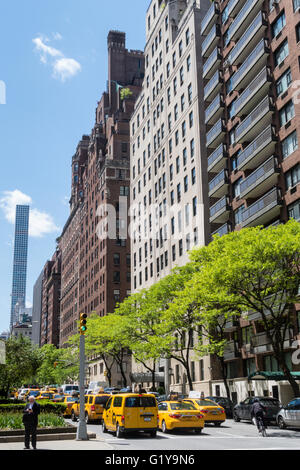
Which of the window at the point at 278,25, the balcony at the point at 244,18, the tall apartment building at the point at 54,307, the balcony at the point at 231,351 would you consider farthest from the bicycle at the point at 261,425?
the tall apartment building at the point at 54,307

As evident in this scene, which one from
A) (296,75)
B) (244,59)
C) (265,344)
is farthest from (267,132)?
(265,344)

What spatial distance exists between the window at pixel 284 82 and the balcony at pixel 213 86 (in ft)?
38.5

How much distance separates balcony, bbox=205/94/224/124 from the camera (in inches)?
2202

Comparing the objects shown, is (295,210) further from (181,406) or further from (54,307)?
(54,307)

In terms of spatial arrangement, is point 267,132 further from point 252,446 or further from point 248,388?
point 252,446

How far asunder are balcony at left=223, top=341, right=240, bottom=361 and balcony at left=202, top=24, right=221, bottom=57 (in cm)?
3175

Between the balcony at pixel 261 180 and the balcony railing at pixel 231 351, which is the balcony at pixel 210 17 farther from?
the balcony railing at pixel 231 351

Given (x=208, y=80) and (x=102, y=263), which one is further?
(x=102, y=263)

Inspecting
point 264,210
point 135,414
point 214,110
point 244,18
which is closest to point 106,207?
point 214,110

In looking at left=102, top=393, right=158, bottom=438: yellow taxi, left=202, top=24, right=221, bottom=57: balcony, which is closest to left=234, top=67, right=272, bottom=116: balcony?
left=202, top=24, right=221, bottom=57: balcony

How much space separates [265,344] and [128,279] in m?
56.7

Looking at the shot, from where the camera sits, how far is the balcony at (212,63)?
57.2m

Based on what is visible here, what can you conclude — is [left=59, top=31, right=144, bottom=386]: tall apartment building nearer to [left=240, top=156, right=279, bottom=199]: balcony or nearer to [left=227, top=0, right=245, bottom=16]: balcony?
[left=240, top=156, right=279, bottom=199]: balcony

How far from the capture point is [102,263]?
338 feet
